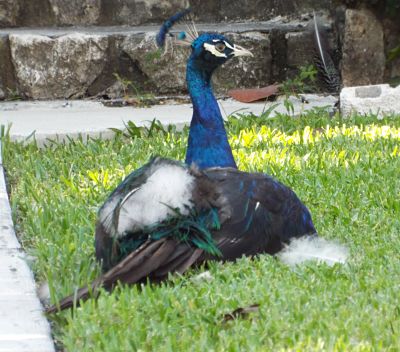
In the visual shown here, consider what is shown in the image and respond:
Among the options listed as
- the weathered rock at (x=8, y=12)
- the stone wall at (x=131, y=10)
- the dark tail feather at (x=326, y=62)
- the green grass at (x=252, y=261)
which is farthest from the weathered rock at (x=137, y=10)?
the green grass at (x=252, y=261)

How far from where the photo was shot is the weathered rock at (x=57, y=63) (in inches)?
271

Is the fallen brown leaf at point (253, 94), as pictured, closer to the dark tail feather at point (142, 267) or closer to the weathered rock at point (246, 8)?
the weathered rock at point (246, 8)

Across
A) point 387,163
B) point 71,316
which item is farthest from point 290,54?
point 71,316

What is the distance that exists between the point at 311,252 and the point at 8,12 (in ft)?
13.9

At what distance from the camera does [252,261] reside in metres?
3.48

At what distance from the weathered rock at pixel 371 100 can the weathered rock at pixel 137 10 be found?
161 centimetres

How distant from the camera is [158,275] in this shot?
3.29 meters

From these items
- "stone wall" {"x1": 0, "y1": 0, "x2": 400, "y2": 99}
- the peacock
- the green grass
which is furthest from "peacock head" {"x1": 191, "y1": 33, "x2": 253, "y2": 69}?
"stone wall" {"x1": 0, "y1": 0, "x2": 400, "y2": 99}

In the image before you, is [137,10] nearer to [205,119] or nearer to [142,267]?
[205,119]

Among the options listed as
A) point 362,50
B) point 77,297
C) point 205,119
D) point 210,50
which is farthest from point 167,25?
point 362,50

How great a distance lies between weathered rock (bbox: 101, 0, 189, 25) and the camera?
290 inches

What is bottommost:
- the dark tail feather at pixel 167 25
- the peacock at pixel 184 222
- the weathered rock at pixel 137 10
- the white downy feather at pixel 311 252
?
the white downy feather at pixel 311 252

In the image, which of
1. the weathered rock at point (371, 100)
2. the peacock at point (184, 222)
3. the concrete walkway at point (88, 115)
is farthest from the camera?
the weathered rock at point (371, 100)

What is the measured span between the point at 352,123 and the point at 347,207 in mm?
1889
